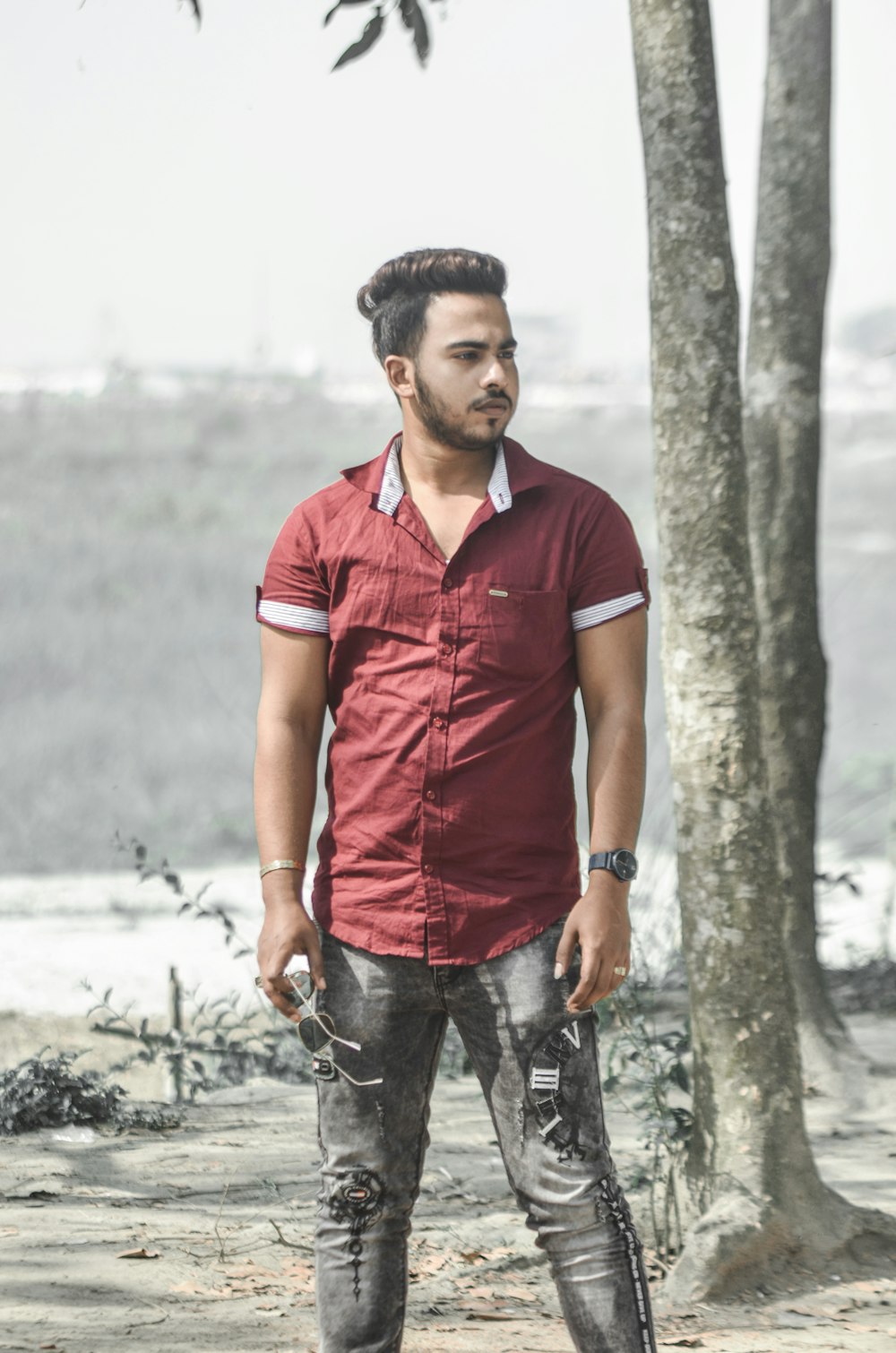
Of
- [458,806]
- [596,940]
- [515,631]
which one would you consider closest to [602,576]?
[515,631]

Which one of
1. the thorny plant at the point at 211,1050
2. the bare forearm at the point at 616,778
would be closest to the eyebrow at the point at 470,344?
the bare forearm at the point at 616,778

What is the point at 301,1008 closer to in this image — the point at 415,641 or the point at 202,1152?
the point at 415,641

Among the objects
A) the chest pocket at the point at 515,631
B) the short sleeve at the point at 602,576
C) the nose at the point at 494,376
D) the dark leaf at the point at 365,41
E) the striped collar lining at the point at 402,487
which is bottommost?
the chest pocket at the point at 515,631

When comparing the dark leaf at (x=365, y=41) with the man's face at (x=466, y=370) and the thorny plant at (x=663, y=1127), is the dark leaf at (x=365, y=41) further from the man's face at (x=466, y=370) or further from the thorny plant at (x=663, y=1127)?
the thorny plant at (x=663, y=1127)

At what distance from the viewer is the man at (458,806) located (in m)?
2.00

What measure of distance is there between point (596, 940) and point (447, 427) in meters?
0.76

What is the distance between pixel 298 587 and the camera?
85.0 inches

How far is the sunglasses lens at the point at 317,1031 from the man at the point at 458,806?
0.01 metres

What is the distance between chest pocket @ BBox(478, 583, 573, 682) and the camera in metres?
2.03

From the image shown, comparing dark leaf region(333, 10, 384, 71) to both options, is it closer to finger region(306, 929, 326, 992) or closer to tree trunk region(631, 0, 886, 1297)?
tree trunk region(631, 0, 886, 1297)

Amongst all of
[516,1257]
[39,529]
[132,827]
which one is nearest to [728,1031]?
[516,1257]

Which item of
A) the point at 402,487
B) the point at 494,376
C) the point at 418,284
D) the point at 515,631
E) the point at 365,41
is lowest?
the point at 515,631

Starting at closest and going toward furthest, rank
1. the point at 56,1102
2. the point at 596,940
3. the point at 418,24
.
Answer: the point at 596,940
the point at 418,24
the point at 56,1102

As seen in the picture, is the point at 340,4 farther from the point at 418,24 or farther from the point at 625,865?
the point at 625,865
